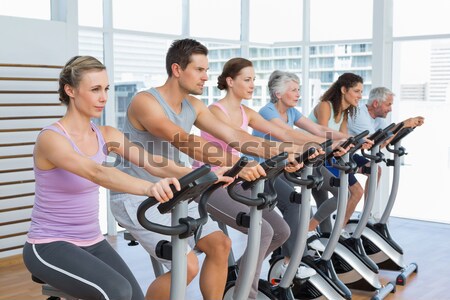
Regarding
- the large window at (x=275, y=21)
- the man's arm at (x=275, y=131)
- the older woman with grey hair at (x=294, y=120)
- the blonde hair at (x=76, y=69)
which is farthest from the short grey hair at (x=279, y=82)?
the large window at (x=275, y=21)

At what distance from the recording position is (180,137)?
3074 mm

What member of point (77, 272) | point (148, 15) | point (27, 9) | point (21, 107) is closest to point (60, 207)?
point (77, 272)

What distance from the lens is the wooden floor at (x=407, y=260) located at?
4.33 m

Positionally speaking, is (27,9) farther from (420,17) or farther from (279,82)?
(420,17)

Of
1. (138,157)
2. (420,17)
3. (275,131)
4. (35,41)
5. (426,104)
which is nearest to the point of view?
(138,157)

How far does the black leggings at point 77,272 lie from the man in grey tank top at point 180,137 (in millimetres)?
437

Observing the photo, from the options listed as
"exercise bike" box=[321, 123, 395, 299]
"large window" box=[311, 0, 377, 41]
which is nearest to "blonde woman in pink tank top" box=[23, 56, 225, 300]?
"exercise bike" box=[321, 123, 395, 299]

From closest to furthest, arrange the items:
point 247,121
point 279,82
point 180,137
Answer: point 180,137 < point 247,121 < point 279,82

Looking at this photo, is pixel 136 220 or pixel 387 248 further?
pixel 387 248

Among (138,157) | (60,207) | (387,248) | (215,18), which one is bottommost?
(387,248)

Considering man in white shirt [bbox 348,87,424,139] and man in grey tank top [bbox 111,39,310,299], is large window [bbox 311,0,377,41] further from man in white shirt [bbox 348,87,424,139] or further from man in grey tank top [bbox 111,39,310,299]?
man in grey tank top [bbox 111,39,310,299]

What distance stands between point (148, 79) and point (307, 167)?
3428mm

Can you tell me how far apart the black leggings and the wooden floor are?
6.10ft

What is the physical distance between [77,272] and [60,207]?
297 millimetres
